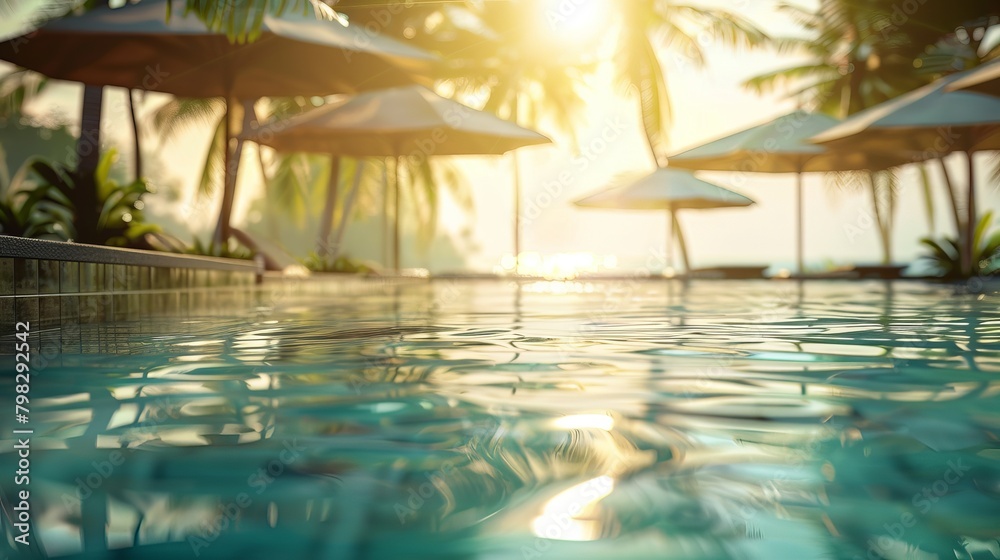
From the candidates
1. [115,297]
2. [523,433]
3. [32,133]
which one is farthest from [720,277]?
[32,133]

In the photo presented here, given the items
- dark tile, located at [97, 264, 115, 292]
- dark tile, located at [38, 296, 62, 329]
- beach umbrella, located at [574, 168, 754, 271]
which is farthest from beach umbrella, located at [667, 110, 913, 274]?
dark tile, located at [38, 296, 62, 329]

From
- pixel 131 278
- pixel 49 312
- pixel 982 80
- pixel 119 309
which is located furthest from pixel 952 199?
pixel 49 312

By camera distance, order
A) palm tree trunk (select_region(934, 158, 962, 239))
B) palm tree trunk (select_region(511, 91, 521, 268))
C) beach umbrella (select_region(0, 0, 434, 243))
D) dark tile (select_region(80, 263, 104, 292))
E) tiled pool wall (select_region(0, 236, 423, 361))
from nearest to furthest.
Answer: tiled pool wall (select_region(0, 236, 423, 361)) < dark tile (select_region(80, 263, 104, 292)) < beach umbrella (select_region(0, 0, 434, 243)) < palm tree trunk (select_region(934, 158, 962, 239)) < palm tree trunk (select_region(511, 91, 521, 268))

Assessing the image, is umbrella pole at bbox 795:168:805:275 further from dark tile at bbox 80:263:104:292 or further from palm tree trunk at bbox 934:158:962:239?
dark tile at bbox 80:263:104:292

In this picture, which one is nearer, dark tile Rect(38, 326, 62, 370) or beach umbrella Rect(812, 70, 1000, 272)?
dark tile Rect(38, 326, 62, 370)

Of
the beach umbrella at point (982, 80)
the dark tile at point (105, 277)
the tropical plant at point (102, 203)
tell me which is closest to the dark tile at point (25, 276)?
the dark tile at point (105, 277)

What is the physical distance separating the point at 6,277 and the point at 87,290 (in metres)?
1.23

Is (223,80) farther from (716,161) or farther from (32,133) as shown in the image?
(32,133)

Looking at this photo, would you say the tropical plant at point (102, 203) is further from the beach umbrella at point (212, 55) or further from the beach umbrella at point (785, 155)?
the beach umbrella at point (785, 155)

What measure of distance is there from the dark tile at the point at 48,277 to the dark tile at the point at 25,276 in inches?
2.2

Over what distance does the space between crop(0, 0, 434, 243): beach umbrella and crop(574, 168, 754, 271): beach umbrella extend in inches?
300

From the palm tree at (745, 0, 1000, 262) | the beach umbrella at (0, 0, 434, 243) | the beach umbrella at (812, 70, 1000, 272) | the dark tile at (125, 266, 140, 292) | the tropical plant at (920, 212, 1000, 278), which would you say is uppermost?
the palm tree at (745, 0, 1000, 262)

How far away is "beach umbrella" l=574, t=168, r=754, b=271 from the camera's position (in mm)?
18156

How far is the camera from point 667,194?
18.1 meters
